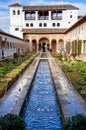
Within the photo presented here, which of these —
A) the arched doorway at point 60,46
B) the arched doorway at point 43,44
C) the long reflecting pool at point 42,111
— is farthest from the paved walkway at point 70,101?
the arched doorway at point 43,44

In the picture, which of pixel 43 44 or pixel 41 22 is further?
pixel 41 22

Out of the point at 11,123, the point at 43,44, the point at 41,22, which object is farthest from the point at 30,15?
the point at 11,123

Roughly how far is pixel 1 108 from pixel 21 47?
42876 millimetres

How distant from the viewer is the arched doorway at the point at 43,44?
79000mm

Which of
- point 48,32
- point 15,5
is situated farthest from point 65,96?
point 15,5

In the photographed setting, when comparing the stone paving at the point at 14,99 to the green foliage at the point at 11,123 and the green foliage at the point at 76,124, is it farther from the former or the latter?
the green foliage at the point at 76,124

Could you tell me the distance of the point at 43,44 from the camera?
80.2 meters

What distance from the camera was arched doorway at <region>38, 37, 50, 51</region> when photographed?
7900cm

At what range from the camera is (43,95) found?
1479 centimetres

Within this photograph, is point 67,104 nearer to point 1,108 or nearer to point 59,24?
point 1,108

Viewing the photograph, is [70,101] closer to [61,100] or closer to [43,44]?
[61,100]

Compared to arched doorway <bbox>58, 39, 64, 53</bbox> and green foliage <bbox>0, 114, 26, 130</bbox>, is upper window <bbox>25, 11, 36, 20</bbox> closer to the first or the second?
arched doorway <bbox>58, 39, 64, 53</bbox>

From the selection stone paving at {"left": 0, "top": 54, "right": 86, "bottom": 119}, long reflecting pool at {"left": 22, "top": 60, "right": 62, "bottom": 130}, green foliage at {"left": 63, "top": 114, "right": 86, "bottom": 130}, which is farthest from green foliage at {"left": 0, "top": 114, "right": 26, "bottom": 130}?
stone paving at {"left": 0, "top": 54, "right": 86, "bottom": 119}

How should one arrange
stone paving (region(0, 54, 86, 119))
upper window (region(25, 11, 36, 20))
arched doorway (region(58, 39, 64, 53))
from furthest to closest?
upper window (region(25, 11, 36, 20)) → arched doorway (region(58, 39, 64, 53)) → stone paving (region(0, 54, 86, 119))
